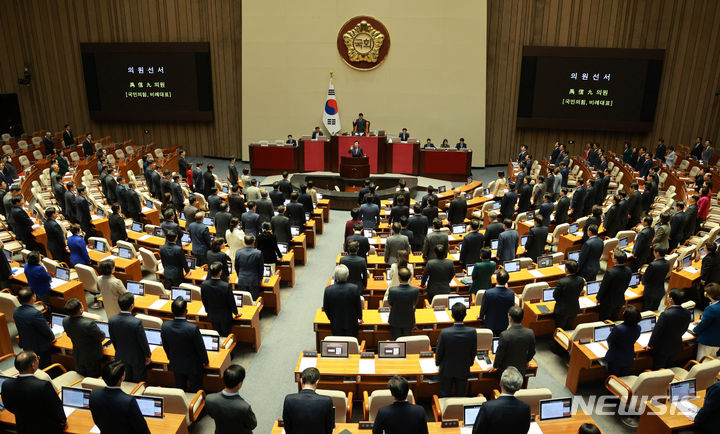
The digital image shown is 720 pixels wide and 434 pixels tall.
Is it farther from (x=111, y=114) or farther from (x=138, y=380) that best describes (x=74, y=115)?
(x=138, y=380)

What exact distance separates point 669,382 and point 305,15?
16673 mm

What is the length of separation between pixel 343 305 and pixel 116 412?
2.63 metres

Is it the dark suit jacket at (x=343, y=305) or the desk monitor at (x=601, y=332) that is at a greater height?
the dark suit jacket at (x=343, y=305)

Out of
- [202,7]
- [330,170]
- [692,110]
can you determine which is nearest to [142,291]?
[330,170]

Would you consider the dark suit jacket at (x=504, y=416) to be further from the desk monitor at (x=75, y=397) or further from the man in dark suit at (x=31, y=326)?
the man in dark suit at (x=31, y=326)

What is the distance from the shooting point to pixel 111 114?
20.2 m

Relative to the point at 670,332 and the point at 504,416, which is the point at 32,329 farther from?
the point at 670,332

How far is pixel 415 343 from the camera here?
5543mm

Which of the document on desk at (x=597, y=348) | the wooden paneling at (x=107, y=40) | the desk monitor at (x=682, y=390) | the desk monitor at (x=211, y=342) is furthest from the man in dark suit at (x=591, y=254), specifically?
the wooden paneling at (x=107, y=40)

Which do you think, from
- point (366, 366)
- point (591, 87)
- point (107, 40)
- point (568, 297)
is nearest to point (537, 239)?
point (568, 297)

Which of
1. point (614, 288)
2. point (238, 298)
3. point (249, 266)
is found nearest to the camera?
point (614, 288)

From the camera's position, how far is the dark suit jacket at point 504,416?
3.91 m

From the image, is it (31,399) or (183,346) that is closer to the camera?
(31,399)

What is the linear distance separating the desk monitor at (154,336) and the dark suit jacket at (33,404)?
4.84ft
